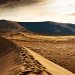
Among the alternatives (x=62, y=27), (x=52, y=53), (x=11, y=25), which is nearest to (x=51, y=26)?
(x=62, y=27)

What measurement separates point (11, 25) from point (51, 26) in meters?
14.7

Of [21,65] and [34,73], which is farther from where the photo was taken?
[21,65]

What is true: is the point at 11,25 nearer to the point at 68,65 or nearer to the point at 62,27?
the point at 62,27

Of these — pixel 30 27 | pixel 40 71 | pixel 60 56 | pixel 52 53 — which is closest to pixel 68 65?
pixel 60 56

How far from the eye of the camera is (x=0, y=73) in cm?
1688

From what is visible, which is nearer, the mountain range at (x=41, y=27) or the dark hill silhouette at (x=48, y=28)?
the mountain range at (x=41, y=27)

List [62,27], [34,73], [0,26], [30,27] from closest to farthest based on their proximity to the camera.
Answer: [34,73] → [0,26] → [30,27] → [62,27]

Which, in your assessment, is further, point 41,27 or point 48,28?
point 41,27

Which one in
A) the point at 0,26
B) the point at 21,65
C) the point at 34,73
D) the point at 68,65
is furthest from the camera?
the point at 0,26

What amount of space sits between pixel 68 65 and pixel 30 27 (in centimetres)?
5758

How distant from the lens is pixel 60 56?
87.5ft

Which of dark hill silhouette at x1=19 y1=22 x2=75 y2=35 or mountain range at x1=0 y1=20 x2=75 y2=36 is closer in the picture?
mountain range at x1=0 y1=20 x2=75 y2=36

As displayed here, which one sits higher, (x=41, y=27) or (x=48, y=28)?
(x=41, y=27)

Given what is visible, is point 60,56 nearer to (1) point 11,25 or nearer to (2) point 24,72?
(2) point 24,72
